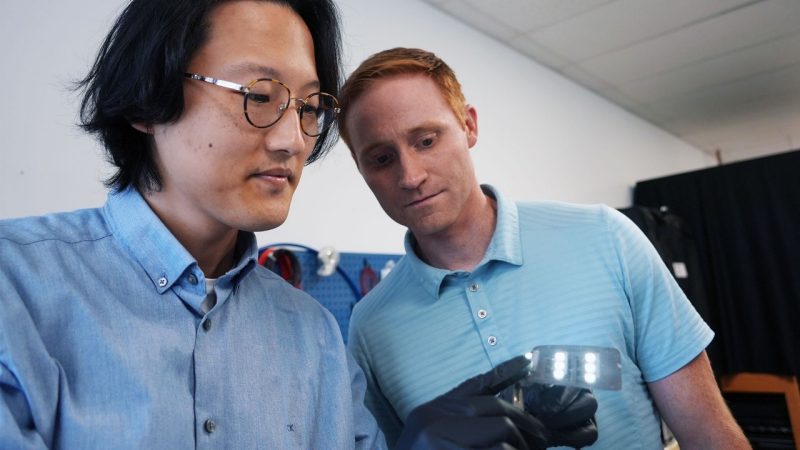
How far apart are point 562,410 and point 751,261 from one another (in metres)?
3.14

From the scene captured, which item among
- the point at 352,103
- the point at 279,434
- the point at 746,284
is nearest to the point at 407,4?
the point at 352,103

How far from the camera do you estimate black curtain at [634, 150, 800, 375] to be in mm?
3143

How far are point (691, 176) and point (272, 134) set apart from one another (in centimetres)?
368

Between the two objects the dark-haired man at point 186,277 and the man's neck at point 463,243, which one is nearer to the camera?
the dark-haired man at point 186,277

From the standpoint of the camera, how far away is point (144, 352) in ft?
2.29

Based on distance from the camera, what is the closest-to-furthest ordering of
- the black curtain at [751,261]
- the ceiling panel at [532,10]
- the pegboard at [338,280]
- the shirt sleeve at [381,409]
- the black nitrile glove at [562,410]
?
the black nitrile glove at [562,410] → the shirt sleeve at [381,409] → the pegboard at [338,280] → the ceiling panel at [532,10] → the black curtain at [751,261]

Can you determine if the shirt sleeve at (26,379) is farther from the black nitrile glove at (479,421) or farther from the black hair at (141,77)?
the black nitrile glove at (479,421)

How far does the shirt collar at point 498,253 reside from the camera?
115 cm

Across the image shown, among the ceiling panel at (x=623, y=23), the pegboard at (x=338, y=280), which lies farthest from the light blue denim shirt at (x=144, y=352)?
the ceiling panel at (x=623, y=23)

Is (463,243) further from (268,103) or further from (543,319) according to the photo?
(268,103)

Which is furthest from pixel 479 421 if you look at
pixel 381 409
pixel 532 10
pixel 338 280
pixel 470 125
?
pixel 532 10

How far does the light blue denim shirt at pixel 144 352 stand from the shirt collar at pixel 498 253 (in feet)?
0.99

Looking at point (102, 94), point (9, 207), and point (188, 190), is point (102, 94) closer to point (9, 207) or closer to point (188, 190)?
point (188, 190)

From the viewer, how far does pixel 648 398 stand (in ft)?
3.72
